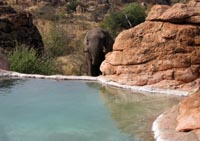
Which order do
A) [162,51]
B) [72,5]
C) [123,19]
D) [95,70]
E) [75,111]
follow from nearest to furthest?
[75,111] → [162,51] → [95,70] → [123,19] → [72,5]

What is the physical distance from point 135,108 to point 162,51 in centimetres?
202


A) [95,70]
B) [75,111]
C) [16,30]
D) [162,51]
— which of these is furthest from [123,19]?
[75,111]

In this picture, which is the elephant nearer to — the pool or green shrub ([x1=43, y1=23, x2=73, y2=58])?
the pool

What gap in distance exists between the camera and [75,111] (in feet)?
20.2

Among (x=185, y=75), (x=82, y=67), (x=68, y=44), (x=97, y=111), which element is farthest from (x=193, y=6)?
(x=68, y=44)

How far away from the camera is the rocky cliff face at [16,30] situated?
13.3 metres

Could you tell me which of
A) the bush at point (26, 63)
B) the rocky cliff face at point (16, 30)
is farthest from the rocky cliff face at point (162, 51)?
the rocky cliff face at point (16, 30)

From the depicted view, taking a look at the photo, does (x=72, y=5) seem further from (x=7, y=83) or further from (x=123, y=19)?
(x=7, y=83)

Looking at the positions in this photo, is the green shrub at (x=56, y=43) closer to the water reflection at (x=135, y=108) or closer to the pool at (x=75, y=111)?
the pool at (x=75, y=111)

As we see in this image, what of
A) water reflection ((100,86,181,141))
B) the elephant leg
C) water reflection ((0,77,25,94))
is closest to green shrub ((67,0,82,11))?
the elephant leg

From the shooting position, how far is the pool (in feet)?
16.3

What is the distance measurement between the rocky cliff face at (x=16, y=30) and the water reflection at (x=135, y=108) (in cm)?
583

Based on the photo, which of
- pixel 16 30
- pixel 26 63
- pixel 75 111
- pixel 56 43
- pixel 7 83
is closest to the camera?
pixel 75 111

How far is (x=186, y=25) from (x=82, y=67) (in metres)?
6.41
